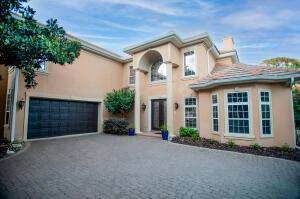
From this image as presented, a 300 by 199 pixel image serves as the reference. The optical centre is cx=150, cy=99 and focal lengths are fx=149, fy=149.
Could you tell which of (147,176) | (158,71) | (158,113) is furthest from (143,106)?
(147,176)

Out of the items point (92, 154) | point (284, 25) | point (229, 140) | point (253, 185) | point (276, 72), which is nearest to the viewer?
point (253, 185)

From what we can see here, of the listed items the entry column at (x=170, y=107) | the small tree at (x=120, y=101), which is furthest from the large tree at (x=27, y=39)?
the entry column at (x=170, y=107)

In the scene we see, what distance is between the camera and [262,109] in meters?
7.21

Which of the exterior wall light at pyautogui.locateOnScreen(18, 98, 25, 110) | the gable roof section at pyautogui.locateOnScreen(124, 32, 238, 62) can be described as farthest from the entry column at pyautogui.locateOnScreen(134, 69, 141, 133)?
the exterior wall light at pyautogui.locateOnScreen(18, 98, 25, 110)

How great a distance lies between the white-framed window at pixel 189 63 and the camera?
10656mm

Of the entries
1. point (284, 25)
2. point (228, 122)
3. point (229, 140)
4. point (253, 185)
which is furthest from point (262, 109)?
point (284, 25)

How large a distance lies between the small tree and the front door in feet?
6.07

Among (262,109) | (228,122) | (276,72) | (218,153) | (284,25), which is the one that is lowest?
(218,153)

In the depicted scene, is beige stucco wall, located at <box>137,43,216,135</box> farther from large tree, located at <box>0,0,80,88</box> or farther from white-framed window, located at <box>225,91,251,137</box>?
large tree, located at <box>0,0,80,88</box>

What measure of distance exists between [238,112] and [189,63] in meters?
4.97

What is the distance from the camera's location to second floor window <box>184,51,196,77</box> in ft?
35.0

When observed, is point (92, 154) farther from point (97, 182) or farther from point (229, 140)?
point (229, 140)

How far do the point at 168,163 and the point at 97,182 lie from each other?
243 cm

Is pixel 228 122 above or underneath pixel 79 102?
underneath
